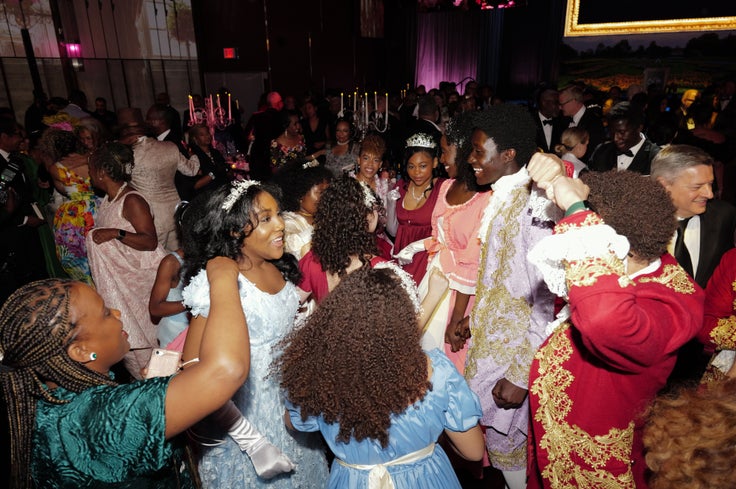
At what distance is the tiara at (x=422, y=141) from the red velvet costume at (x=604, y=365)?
2.39 meters

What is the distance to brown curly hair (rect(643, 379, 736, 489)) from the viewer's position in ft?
2.86

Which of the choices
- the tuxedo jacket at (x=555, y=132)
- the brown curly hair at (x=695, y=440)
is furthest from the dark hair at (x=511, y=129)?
the tuxedo jacket at (x=555, y=132)

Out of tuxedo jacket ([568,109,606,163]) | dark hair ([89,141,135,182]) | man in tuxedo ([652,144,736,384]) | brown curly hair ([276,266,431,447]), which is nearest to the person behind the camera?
brown curly hair ([276,266,431,447])

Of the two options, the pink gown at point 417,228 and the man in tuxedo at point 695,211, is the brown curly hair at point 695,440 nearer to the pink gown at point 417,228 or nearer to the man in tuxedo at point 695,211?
the man in tuxedo at point 695,211

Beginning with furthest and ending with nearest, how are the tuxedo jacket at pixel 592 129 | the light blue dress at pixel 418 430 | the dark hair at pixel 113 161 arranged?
the tuxedo jacket at pixel 592 129 < the dark hair at pixel 113 161 < the light blue dress at pixel 418 430

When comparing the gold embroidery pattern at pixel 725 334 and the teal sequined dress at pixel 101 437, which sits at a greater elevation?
the teal sequined dress at pixel 101 437

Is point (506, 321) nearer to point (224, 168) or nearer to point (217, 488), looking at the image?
point (217, 488)

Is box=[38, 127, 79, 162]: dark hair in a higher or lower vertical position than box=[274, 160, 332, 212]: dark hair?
higher

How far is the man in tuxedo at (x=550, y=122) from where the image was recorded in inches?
257

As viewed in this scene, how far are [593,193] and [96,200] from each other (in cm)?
399

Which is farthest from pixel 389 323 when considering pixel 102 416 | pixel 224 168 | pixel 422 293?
pixel 224 168

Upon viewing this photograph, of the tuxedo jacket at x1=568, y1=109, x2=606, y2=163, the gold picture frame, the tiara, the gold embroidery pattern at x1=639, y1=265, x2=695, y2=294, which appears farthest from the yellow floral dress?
the gold picture frame

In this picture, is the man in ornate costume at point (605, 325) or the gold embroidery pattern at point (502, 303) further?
the gold embroidery pattern at point (502, 303)

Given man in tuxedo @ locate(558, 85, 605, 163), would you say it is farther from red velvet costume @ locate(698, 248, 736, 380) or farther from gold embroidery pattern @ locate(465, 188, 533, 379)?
gold embroidery pattern @ locate(465, 188, 533, 379)
